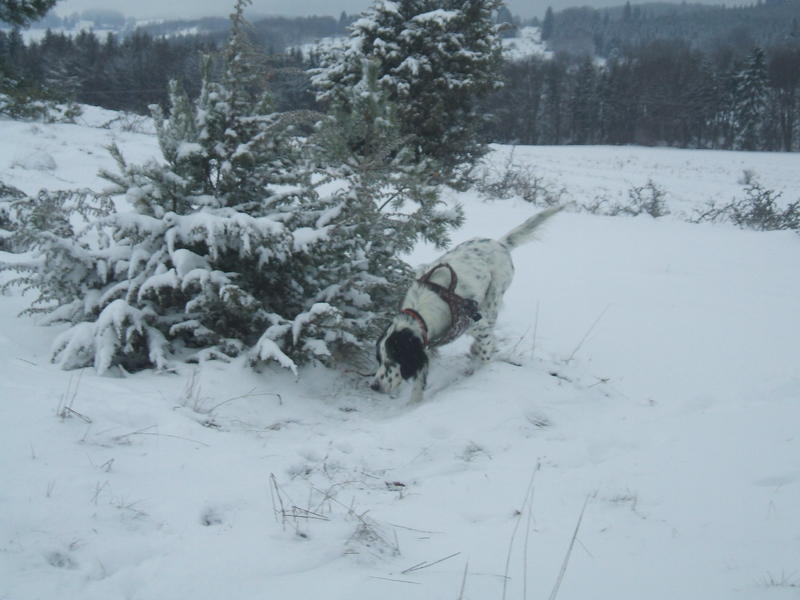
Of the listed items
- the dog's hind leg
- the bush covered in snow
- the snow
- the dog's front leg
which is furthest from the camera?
the snow

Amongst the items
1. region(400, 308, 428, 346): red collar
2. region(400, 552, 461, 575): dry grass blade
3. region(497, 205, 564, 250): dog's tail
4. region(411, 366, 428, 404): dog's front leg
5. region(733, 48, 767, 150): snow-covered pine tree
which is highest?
region(733, 48, 767, 150): snow-covered pine tree

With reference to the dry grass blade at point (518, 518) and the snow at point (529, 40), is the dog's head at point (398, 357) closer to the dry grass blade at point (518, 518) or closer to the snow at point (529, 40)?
the dry grass blade at point (518, 518)

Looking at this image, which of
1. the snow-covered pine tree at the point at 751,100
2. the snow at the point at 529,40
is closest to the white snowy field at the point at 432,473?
the snow-covered pine tree at the point at 751,100

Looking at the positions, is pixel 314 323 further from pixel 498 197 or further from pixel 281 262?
pixel 498 197

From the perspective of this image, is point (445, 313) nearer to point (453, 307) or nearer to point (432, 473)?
point (453, 307)

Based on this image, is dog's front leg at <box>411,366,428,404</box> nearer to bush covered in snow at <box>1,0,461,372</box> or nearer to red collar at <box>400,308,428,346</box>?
red collar at <box>400,308,428,346</box>

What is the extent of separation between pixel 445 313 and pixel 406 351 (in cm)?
48

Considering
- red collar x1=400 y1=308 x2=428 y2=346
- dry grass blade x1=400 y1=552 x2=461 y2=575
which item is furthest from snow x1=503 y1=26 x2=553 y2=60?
dry grass blade x1=400 y1=552 x2=461 y2=575

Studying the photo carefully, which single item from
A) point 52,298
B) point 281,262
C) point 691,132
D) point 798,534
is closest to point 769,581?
point 798,534

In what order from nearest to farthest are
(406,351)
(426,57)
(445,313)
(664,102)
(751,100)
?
1. (406,351)
2. (445,313)
3. (426,57)
4. (751,100)
5. (664,102)

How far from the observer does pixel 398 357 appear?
3.50 metres

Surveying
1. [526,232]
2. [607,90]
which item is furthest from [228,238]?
[607,90]

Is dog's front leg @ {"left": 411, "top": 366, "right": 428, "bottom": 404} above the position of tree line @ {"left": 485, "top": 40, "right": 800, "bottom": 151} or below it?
below

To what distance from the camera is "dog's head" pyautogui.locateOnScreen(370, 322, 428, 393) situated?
3490 millimetres
